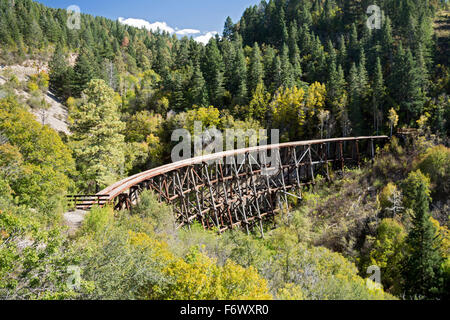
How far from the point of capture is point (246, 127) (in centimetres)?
3164

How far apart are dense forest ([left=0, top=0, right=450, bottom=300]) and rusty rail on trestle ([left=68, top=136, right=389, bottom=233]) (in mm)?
1705

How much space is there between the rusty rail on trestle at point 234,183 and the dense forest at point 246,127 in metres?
1.71

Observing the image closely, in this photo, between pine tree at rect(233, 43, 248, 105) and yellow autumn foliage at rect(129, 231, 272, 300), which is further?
pine tree at rect(233, 43, 248, 105)

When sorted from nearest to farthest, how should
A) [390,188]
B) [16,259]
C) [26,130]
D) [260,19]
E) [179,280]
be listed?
[16,259] < [179,280] < [26,130] < [390,188] < [260,19]

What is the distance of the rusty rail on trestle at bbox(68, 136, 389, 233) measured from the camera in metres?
16.4

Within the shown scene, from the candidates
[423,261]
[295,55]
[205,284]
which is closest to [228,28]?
[295,55]

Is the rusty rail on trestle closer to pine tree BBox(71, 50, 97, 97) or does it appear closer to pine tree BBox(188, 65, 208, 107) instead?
pine tree BBox(188, 65, 208, 107)

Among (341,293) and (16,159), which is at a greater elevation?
(16,159)

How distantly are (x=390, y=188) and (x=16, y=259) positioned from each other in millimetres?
23908

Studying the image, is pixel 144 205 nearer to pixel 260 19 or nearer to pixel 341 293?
pixel 341 293

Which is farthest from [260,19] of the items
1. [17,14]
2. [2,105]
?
[2,105]

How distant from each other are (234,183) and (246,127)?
811 cm

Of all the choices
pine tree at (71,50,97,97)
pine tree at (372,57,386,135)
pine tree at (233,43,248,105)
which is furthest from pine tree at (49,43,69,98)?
pine tree at (372,57,386,135)

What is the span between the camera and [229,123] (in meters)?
32.6
